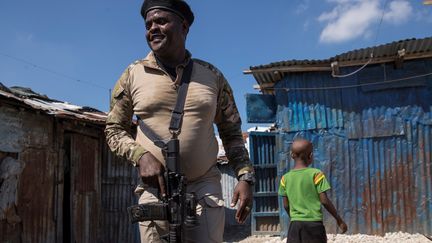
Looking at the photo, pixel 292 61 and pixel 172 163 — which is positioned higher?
pixel 292 61

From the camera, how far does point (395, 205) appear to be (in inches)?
373

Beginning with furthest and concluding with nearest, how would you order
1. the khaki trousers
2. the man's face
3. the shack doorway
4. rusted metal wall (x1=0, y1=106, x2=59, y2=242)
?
the shack doorway < rusted metal wall (x1=0, y1=106, x2=59, y2=242) < the man's face < the khaki trousers

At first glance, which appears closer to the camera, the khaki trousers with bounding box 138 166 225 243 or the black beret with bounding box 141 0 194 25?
the khaki trousers with bounding box 138 166 225 243

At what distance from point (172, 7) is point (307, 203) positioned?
2.61m

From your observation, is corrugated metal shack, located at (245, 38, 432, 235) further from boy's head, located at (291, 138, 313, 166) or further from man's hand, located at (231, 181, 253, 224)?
man's hand, located at (231, 181, 253, 224)

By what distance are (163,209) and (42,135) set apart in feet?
24.1

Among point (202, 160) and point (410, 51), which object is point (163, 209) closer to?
point (202, 160)

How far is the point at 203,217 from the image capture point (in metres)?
2.25

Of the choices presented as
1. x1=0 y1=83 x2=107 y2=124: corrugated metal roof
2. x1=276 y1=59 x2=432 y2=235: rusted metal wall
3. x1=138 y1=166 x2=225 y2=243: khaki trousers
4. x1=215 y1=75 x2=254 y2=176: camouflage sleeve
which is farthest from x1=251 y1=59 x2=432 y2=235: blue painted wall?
x1=138 y1=166 x2=225 y2=243: khaki trousers

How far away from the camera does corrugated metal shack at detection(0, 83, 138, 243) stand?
7.88 meters

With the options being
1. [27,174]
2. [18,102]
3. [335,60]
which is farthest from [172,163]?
[335,60]

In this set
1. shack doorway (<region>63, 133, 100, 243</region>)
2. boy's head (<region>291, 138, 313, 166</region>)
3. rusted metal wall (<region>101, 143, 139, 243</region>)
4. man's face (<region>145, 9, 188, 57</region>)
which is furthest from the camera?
rusted metal wall (<region>101, 143, 139, 243</region>)

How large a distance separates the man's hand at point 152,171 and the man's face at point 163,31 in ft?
1.83

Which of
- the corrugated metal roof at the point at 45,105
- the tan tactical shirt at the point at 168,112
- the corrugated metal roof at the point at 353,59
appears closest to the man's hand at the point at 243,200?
the tan tactical shirt at the point at 168,112
